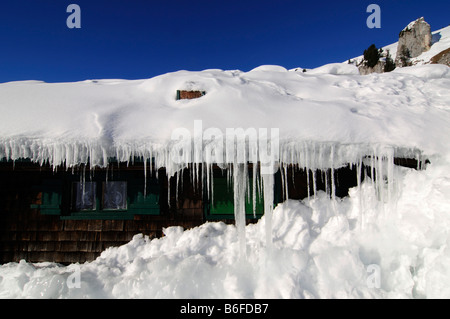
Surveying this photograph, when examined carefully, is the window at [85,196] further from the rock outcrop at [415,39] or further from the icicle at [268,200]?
the rock outcrop at [415,39]

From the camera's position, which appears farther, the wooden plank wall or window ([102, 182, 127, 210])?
window ([102, 182, 127, 210])

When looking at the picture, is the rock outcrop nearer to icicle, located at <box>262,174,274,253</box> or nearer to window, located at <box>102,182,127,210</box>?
icicle, located at <box>262,174,274,253</box>

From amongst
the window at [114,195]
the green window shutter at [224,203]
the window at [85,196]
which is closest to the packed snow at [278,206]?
the green window shutter at [224,203]

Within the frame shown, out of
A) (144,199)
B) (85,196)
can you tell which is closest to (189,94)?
(144,199)

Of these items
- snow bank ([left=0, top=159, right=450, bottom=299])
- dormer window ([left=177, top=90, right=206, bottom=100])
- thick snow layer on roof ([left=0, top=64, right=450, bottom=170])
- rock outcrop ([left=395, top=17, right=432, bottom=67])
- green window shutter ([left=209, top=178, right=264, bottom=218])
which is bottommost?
snow bank ([left=0, top=159, right=450, bottom=299])

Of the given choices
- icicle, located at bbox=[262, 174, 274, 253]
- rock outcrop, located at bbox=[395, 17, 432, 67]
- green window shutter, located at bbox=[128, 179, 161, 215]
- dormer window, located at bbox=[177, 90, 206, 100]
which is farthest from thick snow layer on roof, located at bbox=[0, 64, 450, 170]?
rock outcrop, located at bbox=[395, 17, 432, 67]

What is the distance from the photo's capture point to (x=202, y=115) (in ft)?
10.2

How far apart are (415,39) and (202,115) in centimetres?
5792

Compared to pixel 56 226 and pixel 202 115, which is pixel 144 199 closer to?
pixel 56 226

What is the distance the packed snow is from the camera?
2654 mm

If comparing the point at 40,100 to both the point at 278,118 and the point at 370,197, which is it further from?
the point at 370,197

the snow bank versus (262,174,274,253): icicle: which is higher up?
(262,174,274,253): icicle

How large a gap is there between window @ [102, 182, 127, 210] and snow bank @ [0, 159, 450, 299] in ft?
3.53
